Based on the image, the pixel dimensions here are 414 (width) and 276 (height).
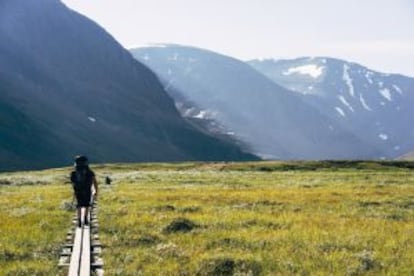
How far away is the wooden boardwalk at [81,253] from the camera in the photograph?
1564 centimetres

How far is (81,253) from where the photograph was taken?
17.8 meters

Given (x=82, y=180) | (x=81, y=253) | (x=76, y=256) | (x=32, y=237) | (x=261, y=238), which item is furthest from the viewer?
(x=82, y=180)

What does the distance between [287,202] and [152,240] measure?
1710 centimetres

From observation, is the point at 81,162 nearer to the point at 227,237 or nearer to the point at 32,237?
the point at 32,237

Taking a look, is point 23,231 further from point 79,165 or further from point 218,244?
point 218,244

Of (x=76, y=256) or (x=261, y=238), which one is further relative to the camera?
(x=261, y=238)

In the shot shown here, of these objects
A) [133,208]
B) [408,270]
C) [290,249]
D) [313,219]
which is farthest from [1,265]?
[133,208]

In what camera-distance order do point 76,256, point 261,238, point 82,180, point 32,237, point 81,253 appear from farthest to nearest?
point 82,180 < point 32,237 < point 261,238 < point 81,253 < point 76,256

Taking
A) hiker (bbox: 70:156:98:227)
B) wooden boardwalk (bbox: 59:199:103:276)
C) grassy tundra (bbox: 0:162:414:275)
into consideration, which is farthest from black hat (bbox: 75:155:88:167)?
grassy tundra (bbox: 0:162:414:275)

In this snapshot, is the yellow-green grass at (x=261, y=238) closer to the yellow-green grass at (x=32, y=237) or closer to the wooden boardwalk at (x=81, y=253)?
the wooden boardwalk at (x=81, y=253)

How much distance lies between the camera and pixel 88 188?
2442 cm

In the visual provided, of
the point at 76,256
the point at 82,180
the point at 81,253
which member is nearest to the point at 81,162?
the point at 82,180

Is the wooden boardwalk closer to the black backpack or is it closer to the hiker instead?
the hiker

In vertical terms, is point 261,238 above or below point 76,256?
above
